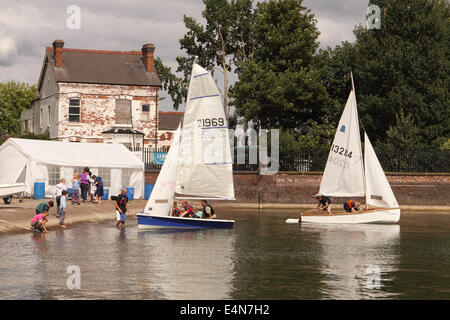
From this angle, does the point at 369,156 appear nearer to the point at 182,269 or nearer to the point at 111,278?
the point at 182,269

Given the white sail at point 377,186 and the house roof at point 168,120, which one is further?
the house roof at point 168,120

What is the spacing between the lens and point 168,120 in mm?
97312

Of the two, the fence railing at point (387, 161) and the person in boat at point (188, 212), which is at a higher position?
the fence railing at point (387, 161)

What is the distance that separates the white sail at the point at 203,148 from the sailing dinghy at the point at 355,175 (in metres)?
6.91

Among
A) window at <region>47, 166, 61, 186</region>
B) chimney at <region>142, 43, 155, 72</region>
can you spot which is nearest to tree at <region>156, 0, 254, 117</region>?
chimney at <region>142, 43, 155, 72</region>

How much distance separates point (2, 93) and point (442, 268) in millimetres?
92595

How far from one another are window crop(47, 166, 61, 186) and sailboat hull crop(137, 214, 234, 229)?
49.8 ft

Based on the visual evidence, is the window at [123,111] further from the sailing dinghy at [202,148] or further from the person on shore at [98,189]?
the sailing dinghy at [202,148]

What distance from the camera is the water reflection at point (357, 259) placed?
16.7 metres

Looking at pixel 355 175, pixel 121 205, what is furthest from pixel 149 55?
pixel 121 205

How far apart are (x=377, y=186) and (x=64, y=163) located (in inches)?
818

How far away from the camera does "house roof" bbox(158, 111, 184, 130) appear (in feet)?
313

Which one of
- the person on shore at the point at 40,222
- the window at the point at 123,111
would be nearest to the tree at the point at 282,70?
the window at the point at 123,111

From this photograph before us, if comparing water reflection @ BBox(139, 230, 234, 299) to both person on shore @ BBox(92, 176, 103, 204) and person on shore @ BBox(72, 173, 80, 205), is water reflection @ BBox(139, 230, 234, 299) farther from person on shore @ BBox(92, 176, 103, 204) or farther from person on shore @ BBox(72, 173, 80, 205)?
person on shore @ BBox(92, 176, 103, 204)
